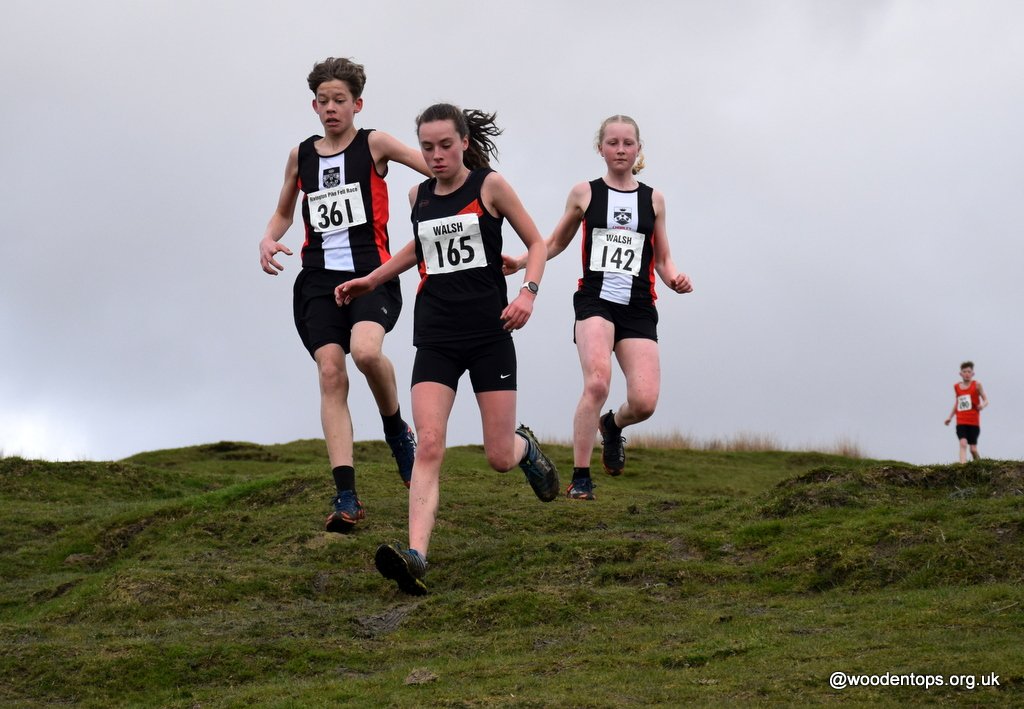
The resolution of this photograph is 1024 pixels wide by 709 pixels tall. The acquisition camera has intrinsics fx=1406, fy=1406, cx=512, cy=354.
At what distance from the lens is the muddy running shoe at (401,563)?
7.83 m

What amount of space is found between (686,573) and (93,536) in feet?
19.1

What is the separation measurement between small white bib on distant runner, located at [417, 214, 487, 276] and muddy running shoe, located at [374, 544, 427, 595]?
5.35ft

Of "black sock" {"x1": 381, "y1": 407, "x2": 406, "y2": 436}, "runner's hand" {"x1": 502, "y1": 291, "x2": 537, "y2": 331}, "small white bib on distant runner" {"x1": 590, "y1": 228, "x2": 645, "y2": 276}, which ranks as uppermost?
"small white bib on distant runner" {"x1": 590, "y1": 228, "x2": 645, "y2": 276}

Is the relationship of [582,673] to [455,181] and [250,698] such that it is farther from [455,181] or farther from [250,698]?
[455,181]

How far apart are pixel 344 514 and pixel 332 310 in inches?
53.7

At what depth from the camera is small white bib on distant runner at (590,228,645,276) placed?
10703mm

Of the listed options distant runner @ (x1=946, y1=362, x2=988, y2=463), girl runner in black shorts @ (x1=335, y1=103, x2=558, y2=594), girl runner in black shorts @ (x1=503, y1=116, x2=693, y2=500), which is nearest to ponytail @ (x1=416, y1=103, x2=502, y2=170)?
girl runner in black shorts @ (x1=335, y1=103, x2=558, y2=594)

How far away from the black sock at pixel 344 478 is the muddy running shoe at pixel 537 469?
1279mm

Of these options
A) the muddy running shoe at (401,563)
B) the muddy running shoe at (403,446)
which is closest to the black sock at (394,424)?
the muddy running shoe at (403,446)

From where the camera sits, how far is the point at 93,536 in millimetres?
12203

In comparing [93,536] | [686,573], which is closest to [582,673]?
[686,573]

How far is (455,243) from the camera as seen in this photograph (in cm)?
820

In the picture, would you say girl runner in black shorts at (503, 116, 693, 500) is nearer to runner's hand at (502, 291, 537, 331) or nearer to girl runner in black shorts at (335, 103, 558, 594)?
girl runner in black shorts at (335, 103, 558, 594)

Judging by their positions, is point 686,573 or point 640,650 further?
point 686,573
